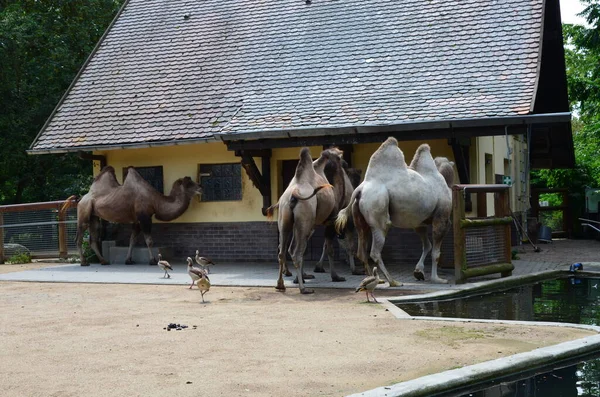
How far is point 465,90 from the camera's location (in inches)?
595

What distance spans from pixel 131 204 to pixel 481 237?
8.20 m

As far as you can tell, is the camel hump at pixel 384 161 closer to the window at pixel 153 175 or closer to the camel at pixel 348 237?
the camel at pixel 348 237

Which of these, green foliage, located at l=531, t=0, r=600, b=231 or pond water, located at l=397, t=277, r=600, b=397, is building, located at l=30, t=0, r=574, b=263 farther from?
green foliage, located at l=531, t=0, r=600, b=231

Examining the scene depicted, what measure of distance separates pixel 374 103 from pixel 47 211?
895cm

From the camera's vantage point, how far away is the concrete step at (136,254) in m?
→ 18.3

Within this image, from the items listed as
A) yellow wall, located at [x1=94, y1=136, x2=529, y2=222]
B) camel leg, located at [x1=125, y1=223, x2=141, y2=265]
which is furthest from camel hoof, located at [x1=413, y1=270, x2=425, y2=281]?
camel leg, located at [x1=125, y1=223, x2=141, y2=265]

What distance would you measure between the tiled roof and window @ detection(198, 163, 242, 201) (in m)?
1.30

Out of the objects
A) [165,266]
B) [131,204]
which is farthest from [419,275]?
[131,204]

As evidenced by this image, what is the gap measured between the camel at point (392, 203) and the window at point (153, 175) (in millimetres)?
7437

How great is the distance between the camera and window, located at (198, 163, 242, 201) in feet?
59.6

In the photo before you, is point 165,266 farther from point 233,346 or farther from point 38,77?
point 38,77

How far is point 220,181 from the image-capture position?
18312mm

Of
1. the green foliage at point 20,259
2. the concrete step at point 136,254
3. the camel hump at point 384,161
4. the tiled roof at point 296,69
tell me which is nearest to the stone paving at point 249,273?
the concrete step at point 136,254

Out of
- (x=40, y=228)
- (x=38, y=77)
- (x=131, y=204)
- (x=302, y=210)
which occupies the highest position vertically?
(x=38, y=77)
